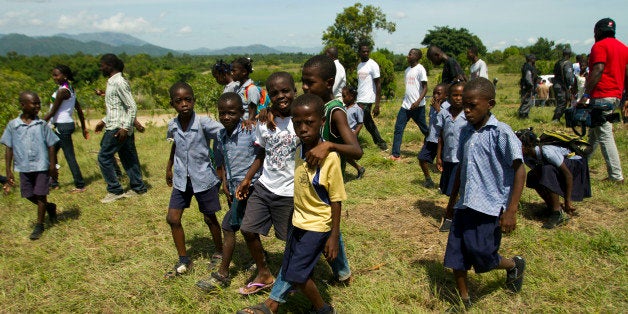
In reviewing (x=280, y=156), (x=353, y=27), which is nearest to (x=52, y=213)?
(x=280, y=156)

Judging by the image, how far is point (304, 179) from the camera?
2.44 m

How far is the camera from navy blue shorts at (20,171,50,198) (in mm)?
4523

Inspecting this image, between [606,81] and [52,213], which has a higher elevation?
[606,81]

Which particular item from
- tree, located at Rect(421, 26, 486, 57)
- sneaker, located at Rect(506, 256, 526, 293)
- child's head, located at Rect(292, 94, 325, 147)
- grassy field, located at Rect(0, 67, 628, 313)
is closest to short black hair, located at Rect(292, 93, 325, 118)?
child's head, located at Rect(292, 94, 325, 147)

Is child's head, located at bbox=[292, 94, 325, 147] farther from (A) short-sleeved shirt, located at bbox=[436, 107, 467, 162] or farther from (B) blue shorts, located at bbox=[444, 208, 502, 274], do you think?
(A) short-sleeved shirt, located at bbox=[436, 107, 467, 162]

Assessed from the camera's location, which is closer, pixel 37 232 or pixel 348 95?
pixel 37 232

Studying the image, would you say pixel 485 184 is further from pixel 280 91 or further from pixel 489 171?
pixel 280 91

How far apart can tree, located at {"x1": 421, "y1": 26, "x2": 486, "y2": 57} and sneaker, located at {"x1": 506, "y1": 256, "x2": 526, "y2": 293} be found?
2059 inches

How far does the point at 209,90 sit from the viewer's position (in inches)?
532

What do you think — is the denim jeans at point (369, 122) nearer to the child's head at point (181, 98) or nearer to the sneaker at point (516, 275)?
the child's head at point (181, 98)

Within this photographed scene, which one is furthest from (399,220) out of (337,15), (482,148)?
(337,15)

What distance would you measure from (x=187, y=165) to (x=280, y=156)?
3.11ft

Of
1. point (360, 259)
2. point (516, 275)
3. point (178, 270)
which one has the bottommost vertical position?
point (178, 270)

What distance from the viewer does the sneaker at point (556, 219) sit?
391 cm
